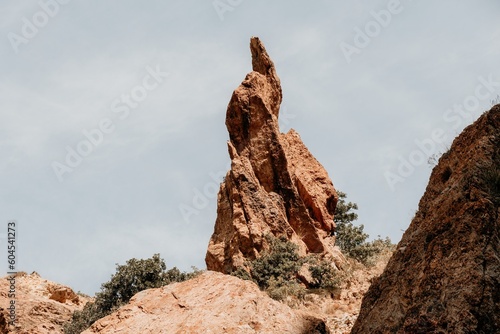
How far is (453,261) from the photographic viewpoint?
792cm

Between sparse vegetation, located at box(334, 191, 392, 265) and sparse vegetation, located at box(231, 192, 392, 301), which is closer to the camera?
sparse vegetation, located at box(231, 192, 392, 301)

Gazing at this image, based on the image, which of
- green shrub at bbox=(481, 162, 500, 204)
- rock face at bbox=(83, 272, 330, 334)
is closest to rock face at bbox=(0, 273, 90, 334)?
rock face at bbox=(83, 272, 330, 334)

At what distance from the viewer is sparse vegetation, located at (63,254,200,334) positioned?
3044 centimetres

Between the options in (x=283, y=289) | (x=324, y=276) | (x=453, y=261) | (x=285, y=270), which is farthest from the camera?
(x=285, y=270)

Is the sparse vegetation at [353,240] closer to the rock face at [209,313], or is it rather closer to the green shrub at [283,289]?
the green shrub at [283,289]

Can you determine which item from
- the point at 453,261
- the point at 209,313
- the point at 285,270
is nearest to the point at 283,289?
the point at 285,270

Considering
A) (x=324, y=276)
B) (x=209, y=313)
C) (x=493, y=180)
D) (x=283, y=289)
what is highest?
(x=324, y=276)

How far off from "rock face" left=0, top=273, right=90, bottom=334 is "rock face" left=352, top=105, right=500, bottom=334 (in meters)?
21.9

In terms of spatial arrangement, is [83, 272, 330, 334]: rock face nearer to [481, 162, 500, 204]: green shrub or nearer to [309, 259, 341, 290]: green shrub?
[481, 162, 500, 204]: green shrub

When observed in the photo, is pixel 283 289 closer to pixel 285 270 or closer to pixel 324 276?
pixel 324 276

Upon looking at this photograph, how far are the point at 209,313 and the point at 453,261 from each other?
4.51 meters

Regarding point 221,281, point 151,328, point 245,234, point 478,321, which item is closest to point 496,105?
point 478,321

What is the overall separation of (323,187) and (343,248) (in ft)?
13.5

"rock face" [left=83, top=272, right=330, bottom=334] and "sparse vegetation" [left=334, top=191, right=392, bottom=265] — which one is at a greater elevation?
"sparse vegetation" [left=334, top=191, right=392, bottom=265]
